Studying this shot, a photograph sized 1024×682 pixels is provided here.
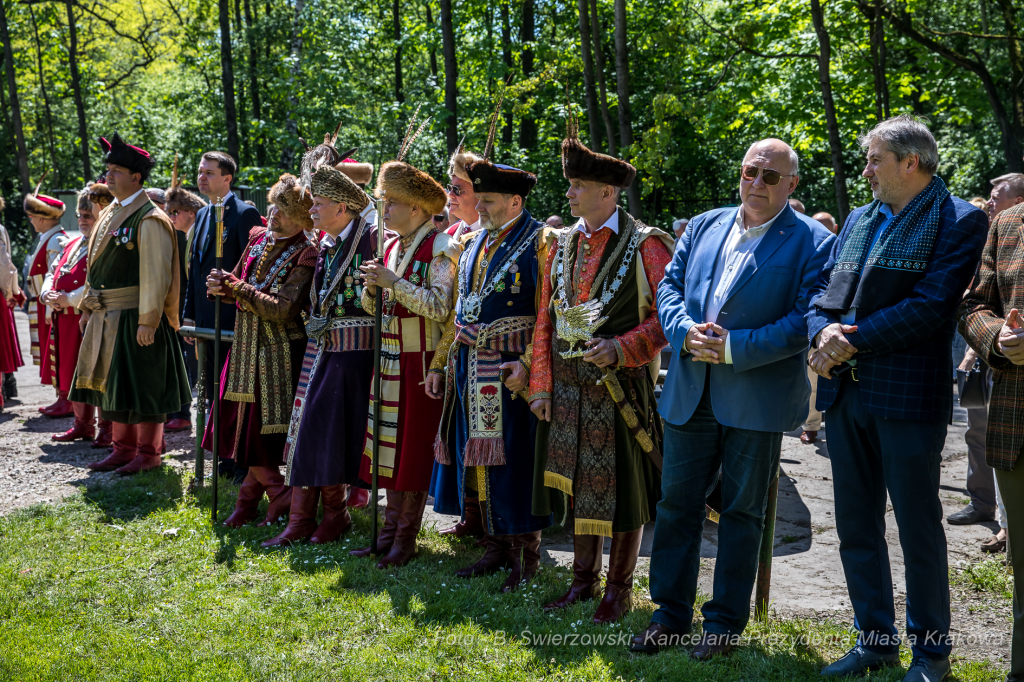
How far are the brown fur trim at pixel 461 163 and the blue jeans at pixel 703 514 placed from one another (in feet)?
6.57

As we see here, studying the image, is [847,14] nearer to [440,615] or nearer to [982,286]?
[982,286]

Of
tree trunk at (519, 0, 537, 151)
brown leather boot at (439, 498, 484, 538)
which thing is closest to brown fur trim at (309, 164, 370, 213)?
brown leather boot at (439, 498, 484, 538)

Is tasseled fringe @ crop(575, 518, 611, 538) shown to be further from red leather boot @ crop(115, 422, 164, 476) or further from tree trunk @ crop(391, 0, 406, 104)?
tree trunk @ crop(391, 0, 406, 104)

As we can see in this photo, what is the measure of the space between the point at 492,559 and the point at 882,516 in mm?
1995

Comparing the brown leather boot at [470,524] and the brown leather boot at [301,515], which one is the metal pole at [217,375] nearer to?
the brown leather boot at [301,515]

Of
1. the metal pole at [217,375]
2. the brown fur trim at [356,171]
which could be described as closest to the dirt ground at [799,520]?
the metal pole at [217,375]

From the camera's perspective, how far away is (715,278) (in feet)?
12.0

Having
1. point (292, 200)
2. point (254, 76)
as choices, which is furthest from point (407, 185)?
point (254, 76)

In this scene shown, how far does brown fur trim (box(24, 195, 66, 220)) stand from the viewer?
9.06 meters

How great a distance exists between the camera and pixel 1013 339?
118 inches

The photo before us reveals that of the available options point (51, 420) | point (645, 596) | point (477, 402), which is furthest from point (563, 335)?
point (51, 420)

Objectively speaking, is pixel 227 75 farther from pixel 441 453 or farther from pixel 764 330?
pixel 764 330

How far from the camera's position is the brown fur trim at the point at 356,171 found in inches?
221

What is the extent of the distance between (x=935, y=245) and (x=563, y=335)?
5.17 ft
